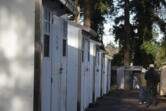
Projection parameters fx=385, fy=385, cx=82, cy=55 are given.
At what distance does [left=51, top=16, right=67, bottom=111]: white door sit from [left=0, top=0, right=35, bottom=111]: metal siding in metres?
2.30

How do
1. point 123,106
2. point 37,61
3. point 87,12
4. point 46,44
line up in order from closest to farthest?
point 37,61
point 46,44
point 123,106
point 87,12

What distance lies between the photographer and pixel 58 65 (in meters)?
9.20

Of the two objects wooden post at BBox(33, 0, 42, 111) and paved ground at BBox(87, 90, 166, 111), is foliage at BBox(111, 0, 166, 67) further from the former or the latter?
wooden post at BBox(33, 0, 42, 111)

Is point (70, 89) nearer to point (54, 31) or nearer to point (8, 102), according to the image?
point (54, 31)

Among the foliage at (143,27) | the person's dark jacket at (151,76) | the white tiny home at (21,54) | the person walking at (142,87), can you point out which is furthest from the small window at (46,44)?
the foliage at (143,27)

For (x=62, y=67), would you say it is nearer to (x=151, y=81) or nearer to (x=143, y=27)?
(x=151, y=81)

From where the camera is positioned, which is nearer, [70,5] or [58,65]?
[70,5]

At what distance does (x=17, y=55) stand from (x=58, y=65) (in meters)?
3.25

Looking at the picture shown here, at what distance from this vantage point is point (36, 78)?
5.90 m

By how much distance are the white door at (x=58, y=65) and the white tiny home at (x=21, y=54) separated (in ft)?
7.55

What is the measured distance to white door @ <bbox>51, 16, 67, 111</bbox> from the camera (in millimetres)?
8500

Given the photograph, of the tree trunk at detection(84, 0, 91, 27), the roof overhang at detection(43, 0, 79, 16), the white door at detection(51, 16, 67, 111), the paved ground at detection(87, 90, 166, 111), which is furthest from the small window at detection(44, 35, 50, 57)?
the tree trunk at detection(84, 0, 91, 27)

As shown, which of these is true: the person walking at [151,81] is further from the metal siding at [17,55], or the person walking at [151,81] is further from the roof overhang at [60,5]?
the metal siding at [17,55]

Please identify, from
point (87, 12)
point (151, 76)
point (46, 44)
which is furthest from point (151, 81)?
point (87, 12)
